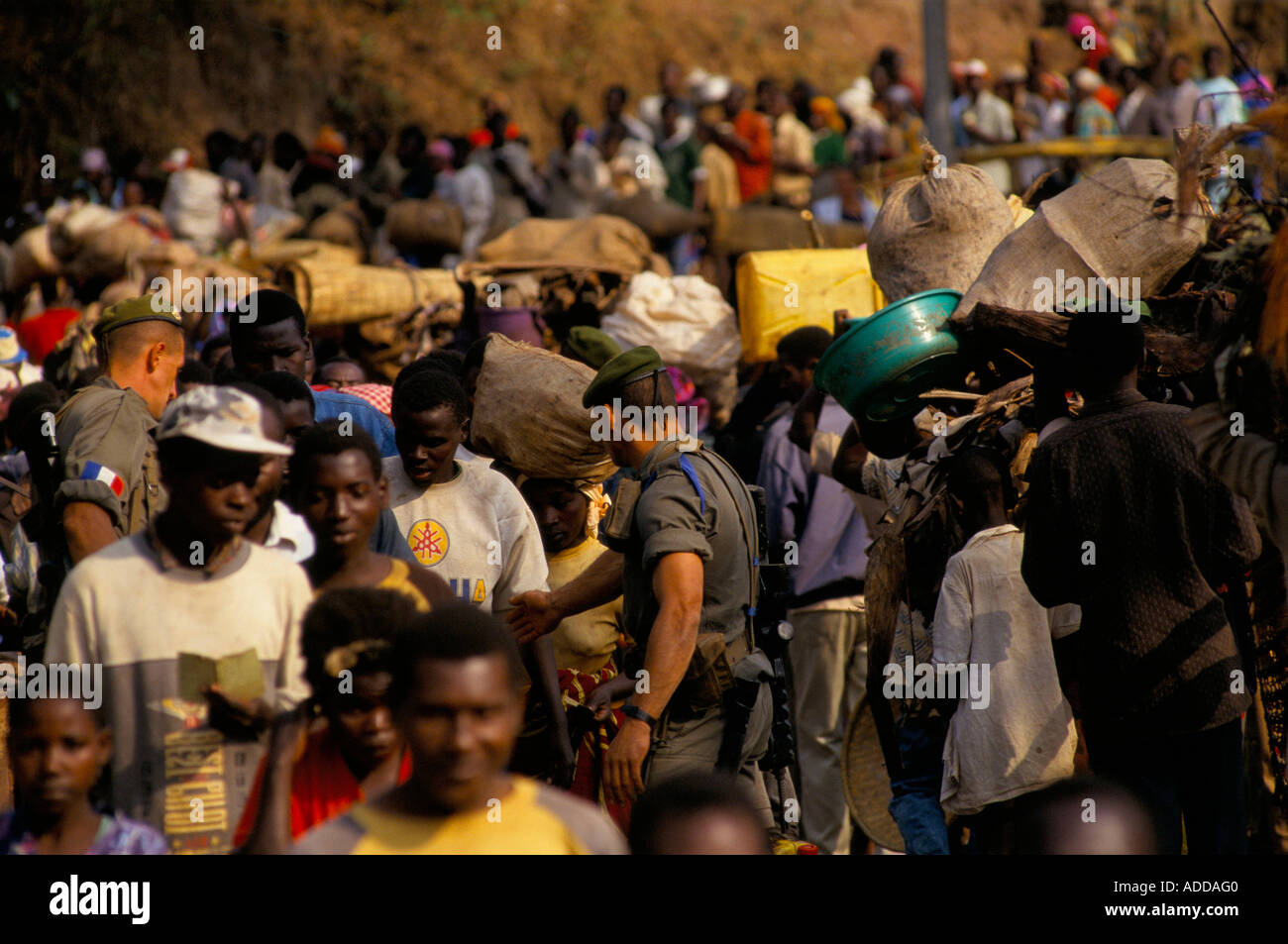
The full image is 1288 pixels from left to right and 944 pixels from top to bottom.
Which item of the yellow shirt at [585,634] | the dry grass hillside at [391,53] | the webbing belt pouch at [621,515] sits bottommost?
the yellow shirt at [585,634]

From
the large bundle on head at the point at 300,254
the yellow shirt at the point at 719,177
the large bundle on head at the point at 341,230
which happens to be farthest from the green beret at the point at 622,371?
the yellow shirt at the point at 719,177

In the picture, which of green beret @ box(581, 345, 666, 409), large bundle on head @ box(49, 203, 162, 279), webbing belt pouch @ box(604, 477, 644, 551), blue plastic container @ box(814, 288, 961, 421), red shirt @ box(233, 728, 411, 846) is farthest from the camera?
large bundle on head @ box(49, 203, 162, 279)

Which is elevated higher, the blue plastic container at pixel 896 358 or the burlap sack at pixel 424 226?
the burlap sack at pixel 424 226

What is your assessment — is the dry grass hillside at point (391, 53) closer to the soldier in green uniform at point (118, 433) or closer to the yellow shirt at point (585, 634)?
the soldier in green uniform at point (118, 433)

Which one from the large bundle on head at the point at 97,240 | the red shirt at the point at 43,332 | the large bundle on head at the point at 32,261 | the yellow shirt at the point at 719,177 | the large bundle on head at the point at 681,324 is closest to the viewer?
the large bundle on head at the point at 681,324

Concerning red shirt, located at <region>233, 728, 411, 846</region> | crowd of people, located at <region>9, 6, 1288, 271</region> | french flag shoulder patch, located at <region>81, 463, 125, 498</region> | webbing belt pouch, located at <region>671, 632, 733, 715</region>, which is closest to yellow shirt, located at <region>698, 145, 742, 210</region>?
crowd of people, located at <region>9, 6, 1288, 271</region>

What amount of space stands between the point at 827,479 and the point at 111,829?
4.90 metres

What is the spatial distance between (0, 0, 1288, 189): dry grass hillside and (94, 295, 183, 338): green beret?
453 inches

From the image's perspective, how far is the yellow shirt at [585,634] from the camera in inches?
230

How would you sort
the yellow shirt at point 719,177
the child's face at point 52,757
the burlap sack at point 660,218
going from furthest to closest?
1. the yellow shirt at point 719,177
2. the burlap sack at point 660,218
3. the child's face at point 52,757

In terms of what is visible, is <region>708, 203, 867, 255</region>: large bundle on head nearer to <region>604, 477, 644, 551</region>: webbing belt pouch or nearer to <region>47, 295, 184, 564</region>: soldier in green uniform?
<region>47, 295, 184, 564</region>: soldier in green uniform

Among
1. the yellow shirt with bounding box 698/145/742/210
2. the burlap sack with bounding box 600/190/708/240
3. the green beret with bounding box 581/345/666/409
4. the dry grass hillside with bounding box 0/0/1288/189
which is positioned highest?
the dry grass hillside with bounding box 0/0/1288/189

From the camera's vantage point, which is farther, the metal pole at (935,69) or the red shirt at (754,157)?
the red shirt at (754,157)

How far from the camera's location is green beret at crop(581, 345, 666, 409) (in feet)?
16.6
